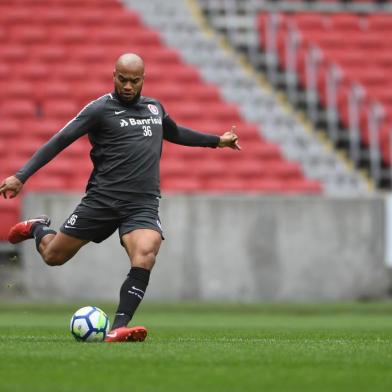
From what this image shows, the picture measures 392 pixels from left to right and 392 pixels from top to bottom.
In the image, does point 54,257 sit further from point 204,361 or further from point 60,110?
point 60,110

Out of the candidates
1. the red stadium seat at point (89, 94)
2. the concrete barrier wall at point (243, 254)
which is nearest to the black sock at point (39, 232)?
the concrete barrier wall at point (243, 254)

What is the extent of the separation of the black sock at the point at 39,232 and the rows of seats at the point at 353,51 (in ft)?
41.9

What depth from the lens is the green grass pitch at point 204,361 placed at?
6.82m

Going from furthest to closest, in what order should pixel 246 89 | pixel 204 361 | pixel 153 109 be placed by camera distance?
1. pixel 246 89
2. pixel 153 109
3. pixel 204 361

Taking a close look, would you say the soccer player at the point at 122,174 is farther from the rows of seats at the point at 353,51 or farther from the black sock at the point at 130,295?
the rows of seats at the point at 353,51

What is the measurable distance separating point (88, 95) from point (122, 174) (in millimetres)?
12627

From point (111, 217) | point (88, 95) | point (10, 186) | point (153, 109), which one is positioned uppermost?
point (88, 95)

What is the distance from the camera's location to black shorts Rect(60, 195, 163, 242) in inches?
391

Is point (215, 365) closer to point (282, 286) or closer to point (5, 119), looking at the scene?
point (282, 286)

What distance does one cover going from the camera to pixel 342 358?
8219 mm

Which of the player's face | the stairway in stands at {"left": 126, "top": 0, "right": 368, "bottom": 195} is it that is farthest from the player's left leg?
the stairway in stands at {"left": 126, "top": 0, "right": 368, "bottom": 195}

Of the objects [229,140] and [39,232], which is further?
[229,140]

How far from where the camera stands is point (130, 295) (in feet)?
31.6

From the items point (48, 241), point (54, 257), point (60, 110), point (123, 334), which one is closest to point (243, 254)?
point (60, 110)
